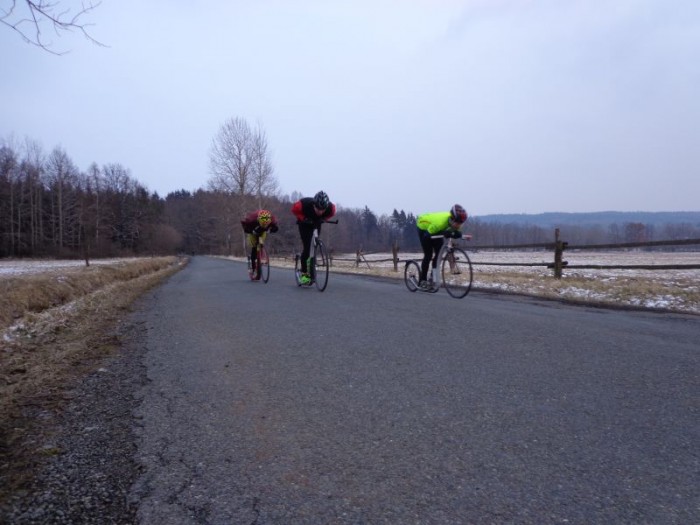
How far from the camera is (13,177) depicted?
224 feet

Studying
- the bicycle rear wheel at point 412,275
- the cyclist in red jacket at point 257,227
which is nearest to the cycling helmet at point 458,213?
the bicycle rear wheel at point 412,275

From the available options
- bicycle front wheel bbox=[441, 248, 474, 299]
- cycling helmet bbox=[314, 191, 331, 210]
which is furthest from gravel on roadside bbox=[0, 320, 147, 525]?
bicycle front wheel bbox=[441, 248, 474, 299]

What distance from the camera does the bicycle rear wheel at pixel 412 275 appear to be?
9.66m

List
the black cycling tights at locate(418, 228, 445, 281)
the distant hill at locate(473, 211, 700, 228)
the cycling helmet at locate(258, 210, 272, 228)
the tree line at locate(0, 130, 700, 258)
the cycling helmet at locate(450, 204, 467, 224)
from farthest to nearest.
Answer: the distant hill at locate(473, 211, 700, 228), the tree line at locate(0, 130, 700, 258), the cycling helmet at locate(258, 210, 272, 228), the black cycling tights at locate(418, 228, 445, 281), the cycling helmet at locate(450, 204, 467, 224)

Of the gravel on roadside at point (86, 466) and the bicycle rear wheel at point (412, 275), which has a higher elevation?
the bicycle rear wheel at point (412, 275)

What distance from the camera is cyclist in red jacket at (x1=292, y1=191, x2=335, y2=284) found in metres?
9.17

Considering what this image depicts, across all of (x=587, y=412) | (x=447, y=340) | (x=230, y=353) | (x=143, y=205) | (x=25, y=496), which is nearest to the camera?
(x=25, y=496)

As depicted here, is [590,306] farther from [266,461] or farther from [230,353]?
[266,461]

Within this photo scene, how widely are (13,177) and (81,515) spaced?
8362 centimetres

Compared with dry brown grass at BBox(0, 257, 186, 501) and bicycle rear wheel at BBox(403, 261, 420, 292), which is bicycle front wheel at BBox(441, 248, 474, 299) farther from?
dry brown grass at BBox(0, 257, 186, 501)

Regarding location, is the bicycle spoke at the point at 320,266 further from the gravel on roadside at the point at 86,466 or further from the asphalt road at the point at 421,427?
the gravel on roadside at the point at 86,466

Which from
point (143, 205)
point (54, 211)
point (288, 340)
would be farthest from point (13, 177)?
point (288, 340)

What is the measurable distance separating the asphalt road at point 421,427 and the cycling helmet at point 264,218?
6.65 metres

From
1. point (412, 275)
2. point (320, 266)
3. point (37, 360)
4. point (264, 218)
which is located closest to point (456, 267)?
point (412, 275)
